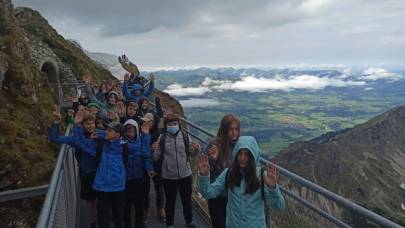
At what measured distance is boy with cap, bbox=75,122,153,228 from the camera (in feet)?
21.6

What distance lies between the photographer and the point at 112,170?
6.60 metres

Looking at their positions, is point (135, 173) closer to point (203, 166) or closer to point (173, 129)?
point (173, 129)

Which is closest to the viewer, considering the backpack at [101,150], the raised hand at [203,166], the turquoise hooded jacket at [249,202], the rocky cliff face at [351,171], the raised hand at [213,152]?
the turquoise hooded jacket at [249,202]

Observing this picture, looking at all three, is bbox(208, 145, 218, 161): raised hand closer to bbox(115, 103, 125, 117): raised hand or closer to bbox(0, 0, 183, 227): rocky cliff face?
bbox(115, 103, 125, 117): raised hand

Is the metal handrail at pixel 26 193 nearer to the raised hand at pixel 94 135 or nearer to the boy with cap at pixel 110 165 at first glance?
the boy with cap at pixel 110 165

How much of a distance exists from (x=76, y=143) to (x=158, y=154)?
1.28 m

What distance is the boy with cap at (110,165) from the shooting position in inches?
259

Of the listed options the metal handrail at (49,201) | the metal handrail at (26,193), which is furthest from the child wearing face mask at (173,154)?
the metal handrail at (26,193)

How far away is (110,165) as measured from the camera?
6598mm

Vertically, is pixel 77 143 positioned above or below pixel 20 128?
above

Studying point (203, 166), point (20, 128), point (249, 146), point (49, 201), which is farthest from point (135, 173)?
point (20, 128)

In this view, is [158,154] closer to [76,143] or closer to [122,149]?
[122,149]

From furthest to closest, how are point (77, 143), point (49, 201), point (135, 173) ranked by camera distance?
point (135, 173) < point (77, 143) < point (49, 201)

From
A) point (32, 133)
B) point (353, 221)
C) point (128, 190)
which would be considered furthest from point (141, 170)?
point (32, 133)
